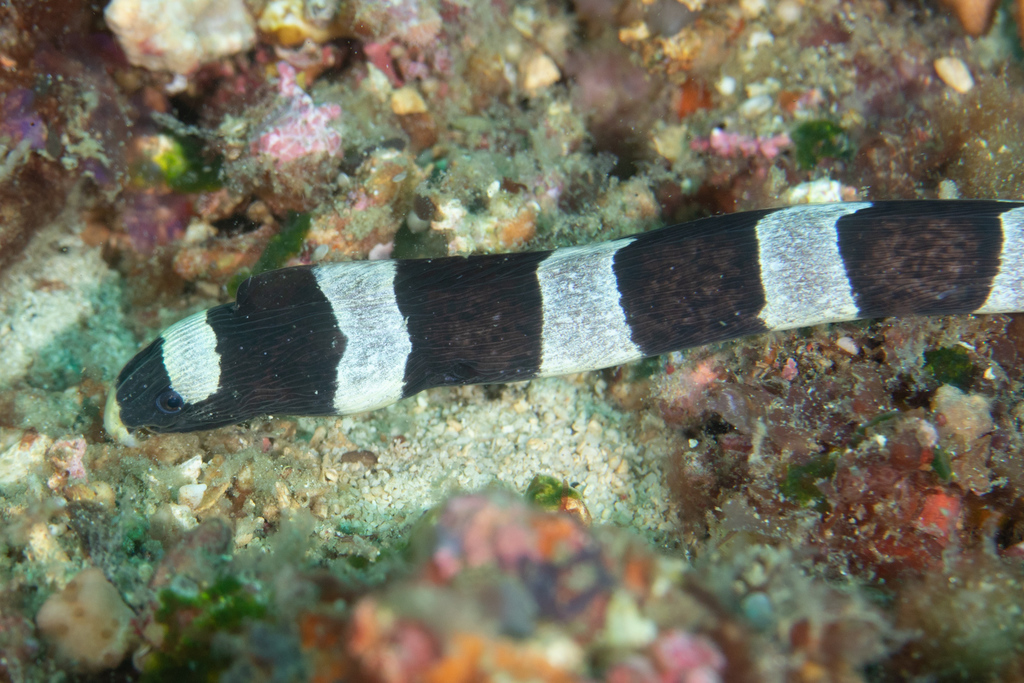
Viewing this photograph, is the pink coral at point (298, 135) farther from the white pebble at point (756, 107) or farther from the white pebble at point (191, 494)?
the white pebble at point (756, 107)

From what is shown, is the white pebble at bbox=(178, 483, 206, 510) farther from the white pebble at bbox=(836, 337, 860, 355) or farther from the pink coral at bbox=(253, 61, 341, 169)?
the white pebble at bbox=(836, 337, 860, 355)

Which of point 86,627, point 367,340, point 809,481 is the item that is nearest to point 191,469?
point 86,627

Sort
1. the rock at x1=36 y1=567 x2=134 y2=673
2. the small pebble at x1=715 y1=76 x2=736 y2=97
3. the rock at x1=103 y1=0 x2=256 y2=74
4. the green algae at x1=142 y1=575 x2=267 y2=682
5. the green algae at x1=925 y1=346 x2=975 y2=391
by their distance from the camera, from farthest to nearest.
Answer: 1. the small pebble at x1=715 y1=76 x2=736 y2=97
2. the rock at x1=103 y1=0 x2=256 y2=74
3. the green algae at x1=925 y1=346 x2=975 y2=391
4. the rock at x1=36 y1=567 x2=134 y2=673
5. the green algae at x1=142 y1=575 x2=267 y2=682

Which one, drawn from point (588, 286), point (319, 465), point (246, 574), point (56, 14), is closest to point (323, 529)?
point (319, 465)

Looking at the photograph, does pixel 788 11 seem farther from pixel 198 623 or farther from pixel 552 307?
pixel 198 623

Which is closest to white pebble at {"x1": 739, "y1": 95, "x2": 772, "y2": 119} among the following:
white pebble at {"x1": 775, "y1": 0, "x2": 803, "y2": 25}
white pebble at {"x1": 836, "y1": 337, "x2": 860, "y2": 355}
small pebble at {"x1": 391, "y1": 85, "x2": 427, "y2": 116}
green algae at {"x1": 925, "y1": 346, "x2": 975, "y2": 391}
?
white pebble at {"x1": 775, "y1": 0, "x2": 803, "y2": 25}

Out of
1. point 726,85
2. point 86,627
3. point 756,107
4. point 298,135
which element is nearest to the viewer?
point 86,627

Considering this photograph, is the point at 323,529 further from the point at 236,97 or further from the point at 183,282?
the point at 236,97
